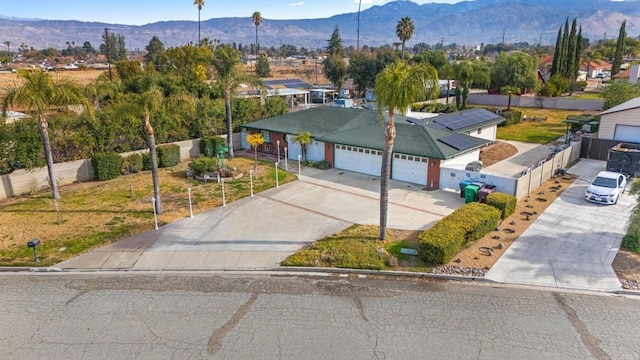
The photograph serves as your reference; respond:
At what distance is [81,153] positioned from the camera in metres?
28.5

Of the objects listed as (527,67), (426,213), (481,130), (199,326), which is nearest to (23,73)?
(199,326)

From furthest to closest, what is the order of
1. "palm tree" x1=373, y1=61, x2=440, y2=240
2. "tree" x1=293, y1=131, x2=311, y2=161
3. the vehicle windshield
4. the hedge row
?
"tree" x1=293, y1=131, x2=311, y2=161 → the vehicle windshield → the hedge row → "palm tree" x1=373, y1=61, x2=440, y2=240

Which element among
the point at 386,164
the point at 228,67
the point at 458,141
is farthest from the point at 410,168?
the point at 228,67

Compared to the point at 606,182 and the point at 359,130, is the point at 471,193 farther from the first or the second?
the point at 359,130

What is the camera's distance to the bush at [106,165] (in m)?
27.8

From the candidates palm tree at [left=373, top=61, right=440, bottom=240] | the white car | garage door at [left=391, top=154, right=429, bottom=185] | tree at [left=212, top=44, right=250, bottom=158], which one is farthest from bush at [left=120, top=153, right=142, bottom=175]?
the white car

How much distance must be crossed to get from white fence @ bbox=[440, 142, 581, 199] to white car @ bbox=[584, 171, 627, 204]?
268cm

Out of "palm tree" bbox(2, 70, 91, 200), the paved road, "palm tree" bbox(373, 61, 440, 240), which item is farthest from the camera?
"palm tree" bbox(2, 70, 91, 200)

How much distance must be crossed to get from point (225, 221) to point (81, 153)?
14564 millimetres

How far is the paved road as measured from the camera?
1091 cm

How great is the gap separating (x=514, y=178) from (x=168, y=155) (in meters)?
23.2

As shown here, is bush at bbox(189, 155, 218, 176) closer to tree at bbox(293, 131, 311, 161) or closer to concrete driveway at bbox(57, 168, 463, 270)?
concrete driveway at bbox(57, 168, 463, 270)

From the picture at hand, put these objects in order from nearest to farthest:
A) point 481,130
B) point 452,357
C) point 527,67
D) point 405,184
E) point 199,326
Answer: point 452,357, point 199,326, point 405,184, point 481,130, point 527,67

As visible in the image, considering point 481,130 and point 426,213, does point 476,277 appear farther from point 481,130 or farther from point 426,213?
point 481,130
